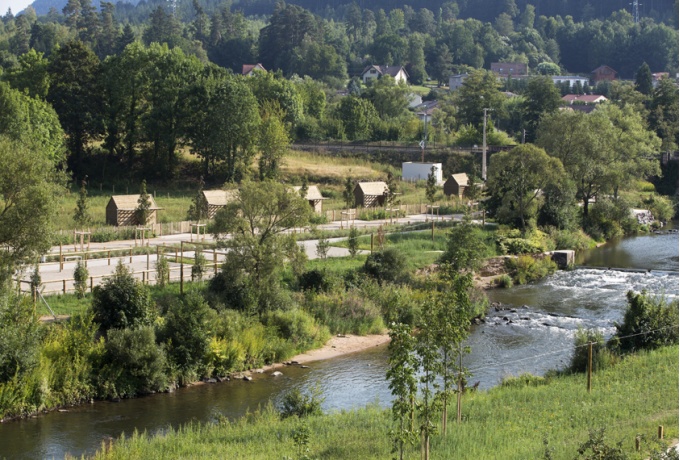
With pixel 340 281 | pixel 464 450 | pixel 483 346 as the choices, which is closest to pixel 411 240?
pixel 340 281

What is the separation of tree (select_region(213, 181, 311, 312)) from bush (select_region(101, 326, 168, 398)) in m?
5.81

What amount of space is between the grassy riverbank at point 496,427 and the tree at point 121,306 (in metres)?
6.38

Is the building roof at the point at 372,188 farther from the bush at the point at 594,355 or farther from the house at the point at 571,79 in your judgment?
the house at the point at 571,79

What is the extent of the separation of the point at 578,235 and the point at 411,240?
1343 centimetres

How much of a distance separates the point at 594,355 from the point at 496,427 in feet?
23.4

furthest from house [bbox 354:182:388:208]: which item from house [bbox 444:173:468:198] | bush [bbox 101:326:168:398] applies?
bush [bbox 101:326:168:398]

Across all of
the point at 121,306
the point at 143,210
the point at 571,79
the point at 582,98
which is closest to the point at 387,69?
the point at 571,79

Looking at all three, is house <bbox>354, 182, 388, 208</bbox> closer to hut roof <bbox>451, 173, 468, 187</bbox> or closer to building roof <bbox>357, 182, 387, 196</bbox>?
building roof <bbox>357, 182, 387, 196</bbox>

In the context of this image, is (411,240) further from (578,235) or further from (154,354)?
(154,354)

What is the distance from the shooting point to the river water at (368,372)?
77.7 ft

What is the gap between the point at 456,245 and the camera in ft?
134

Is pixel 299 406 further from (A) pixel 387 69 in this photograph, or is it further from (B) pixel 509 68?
(B) pixel 509 68

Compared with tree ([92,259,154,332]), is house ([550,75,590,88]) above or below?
above

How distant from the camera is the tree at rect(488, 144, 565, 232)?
51.9 m
